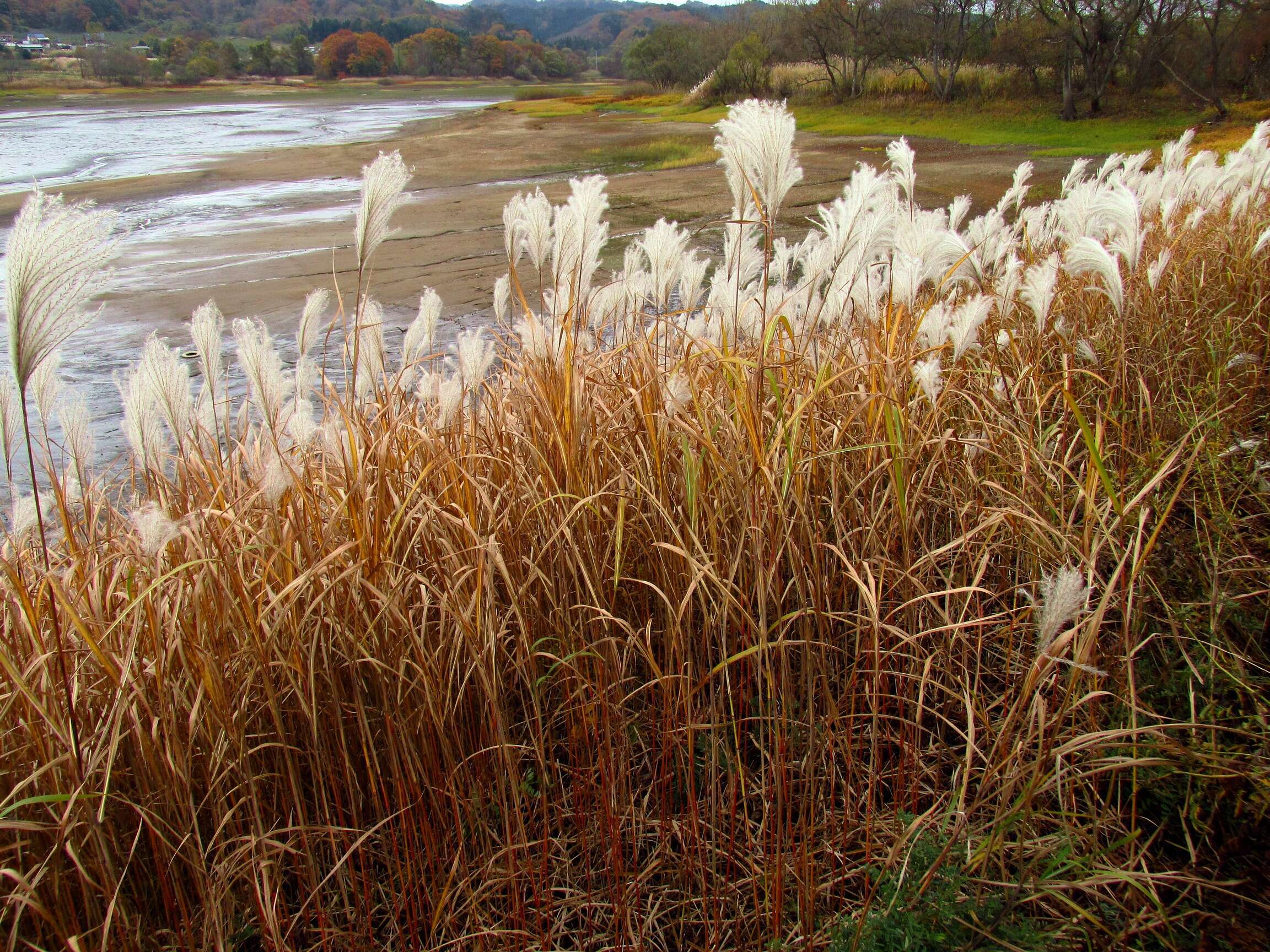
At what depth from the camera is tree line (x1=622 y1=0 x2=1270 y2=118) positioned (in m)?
14.0

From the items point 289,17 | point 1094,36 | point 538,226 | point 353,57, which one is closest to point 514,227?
point 538,226

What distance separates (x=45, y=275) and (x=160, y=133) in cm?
2804

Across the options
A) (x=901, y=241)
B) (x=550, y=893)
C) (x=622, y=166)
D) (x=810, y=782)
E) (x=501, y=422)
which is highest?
(x=622, y=166)

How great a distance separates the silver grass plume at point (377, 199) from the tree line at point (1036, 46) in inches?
601

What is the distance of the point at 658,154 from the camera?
1591 cm

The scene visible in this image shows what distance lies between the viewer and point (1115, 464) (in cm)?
217

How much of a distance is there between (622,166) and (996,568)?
1390cm

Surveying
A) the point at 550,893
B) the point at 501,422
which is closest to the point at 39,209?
the point at 501,422

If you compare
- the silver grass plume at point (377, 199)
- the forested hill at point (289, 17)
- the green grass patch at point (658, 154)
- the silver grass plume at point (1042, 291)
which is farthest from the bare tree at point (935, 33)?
the forested hill at point (289, 17)

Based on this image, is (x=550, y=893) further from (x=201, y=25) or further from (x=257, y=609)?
(x=201, y=25)

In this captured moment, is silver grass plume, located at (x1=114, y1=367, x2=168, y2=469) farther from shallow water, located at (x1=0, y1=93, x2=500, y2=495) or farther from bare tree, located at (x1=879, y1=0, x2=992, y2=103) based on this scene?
bare tree, located at (x1=879, y1=0, x2=992, y2=103)

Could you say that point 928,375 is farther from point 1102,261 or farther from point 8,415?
point 8,415


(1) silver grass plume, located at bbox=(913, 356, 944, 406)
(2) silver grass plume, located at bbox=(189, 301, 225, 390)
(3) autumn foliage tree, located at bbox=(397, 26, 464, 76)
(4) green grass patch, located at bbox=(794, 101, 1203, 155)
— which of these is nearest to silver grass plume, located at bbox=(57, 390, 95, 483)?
(2) silver grass plume, located at bbox=(189, 301, 225, 390)

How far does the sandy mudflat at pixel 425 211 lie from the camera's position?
22.6 ft
